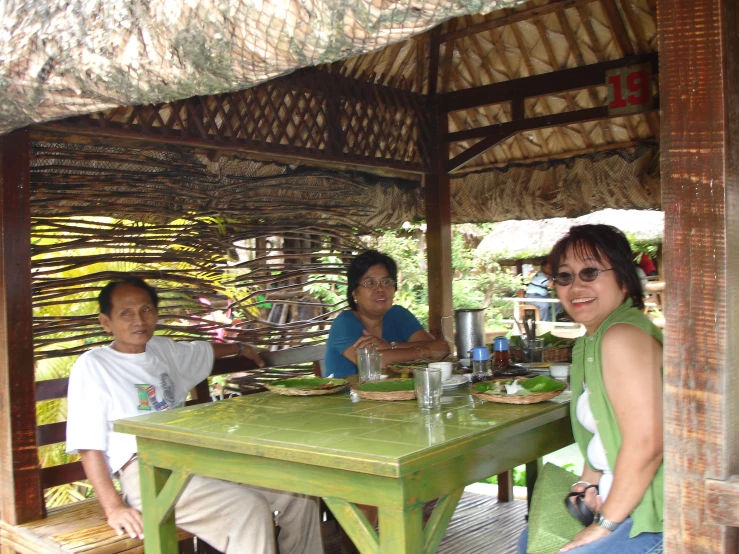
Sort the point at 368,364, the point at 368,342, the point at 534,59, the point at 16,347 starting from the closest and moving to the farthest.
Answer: the point at 16,347, the point at 368,364, the point at 368,342, the point at 534,59

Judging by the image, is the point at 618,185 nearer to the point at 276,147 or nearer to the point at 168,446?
the point at 276,147

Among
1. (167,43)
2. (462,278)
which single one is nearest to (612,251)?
(167,43)

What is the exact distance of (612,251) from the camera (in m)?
2.35

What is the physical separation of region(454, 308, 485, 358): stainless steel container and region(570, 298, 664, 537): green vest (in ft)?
5.94

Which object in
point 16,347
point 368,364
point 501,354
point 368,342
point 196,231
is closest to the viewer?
point 16,347

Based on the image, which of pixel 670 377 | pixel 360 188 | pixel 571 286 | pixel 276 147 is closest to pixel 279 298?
pixel 360 188

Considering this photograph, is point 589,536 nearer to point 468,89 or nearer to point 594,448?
point 594,448

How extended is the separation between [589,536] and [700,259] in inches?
35.9

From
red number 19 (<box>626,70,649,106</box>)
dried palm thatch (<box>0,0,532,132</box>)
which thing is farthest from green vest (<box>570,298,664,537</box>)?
red number 19 (<box>626,70,649,106</box>)

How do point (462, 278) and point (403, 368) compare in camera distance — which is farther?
point (462, 278)

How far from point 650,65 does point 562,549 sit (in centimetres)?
313

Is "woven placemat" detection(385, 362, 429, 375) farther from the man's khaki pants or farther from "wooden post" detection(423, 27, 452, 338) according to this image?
"wooden post" detection(423, 27, 452, 338)

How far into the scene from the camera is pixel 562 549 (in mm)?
2080

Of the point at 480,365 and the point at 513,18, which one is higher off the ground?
the point at 513,18
